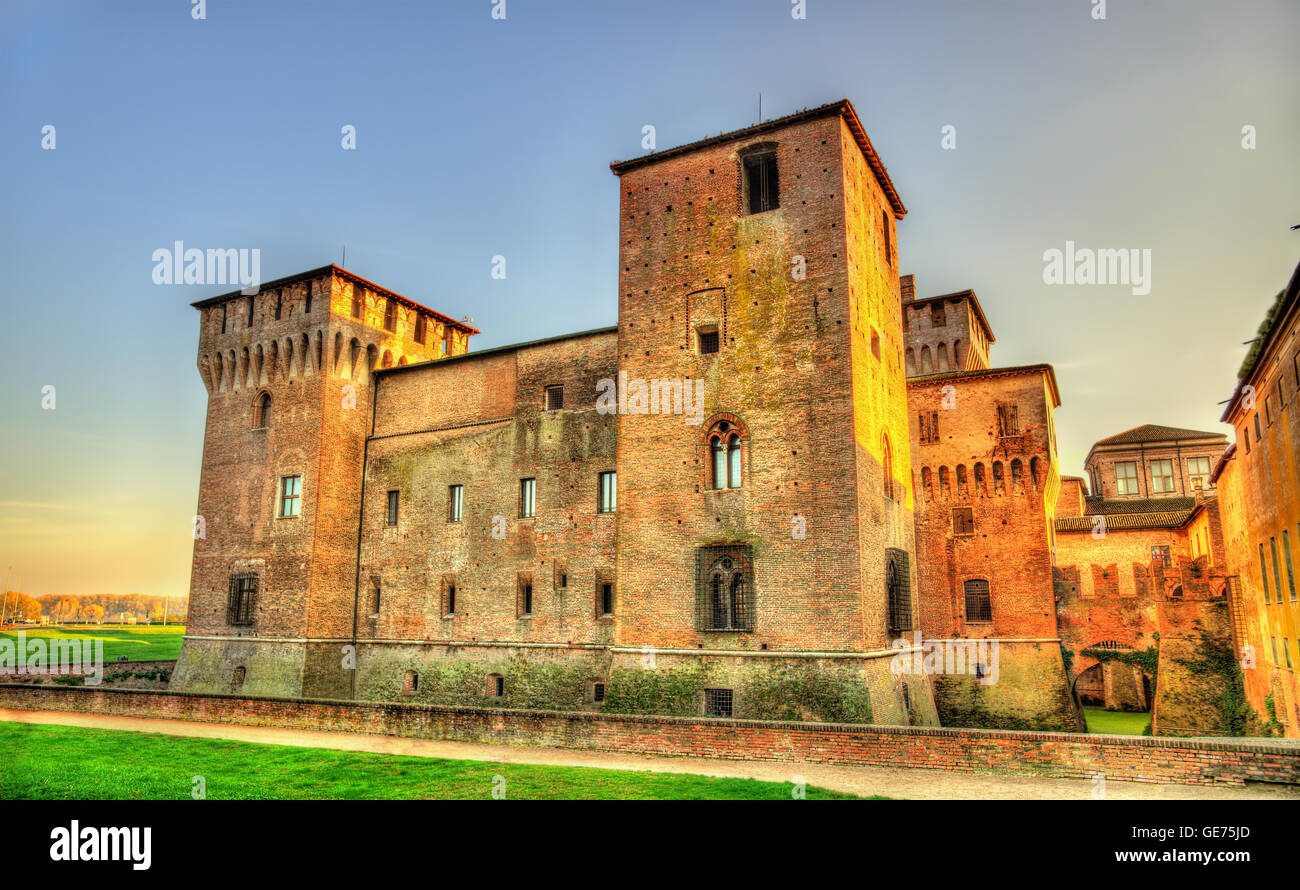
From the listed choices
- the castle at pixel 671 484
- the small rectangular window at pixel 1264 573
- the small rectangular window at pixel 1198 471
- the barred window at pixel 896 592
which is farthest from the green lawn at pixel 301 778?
the small rectangular window at pixel 1198 471

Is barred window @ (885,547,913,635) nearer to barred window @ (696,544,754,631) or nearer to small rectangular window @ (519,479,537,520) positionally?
barred window @ (696,544,754,631)

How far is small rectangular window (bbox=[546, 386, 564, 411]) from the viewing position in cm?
2480

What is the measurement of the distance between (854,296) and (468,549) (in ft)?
44.1

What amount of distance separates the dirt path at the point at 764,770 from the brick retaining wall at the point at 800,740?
0.62 feet

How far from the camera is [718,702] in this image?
713 inches

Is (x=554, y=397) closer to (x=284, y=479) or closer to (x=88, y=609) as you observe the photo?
(x=284, y=479)

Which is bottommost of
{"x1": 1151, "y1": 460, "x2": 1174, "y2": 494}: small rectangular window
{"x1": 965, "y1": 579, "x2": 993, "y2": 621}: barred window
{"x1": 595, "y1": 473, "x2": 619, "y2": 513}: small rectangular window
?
{"x1": 965, "y1": 579, "x2": 993, "y2": 621}: barred window

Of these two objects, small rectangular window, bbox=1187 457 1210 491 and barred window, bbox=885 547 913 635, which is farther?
small rectangular window, bbox=1187 457 1210 491

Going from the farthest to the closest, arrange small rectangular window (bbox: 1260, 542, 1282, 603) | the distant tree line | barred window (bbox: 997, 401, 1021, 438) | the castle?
the distant tree line, barred window (bbox: 997, 401, 1021, 438), small rectangular window (bbox: 1260, 542, 1282, 603), the castle

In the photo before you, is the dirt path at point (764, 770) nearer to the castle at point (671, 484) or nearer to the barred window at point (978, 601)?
the castle at point (671, 484)

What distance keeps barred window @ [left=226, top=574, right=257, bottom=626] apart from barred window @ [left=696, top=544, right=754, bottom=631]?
614 inches

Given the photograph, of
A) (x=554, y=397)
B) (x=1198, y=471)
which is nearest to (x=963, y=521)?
(x=554, y=397)

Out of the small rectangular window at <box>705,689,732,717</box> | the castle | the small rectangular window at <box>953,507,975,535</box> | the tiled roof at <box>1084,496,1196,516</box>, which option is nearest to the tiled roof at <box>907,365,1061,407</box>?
the castle

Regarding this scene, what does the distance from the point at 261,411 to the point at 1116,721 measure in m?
29.9
